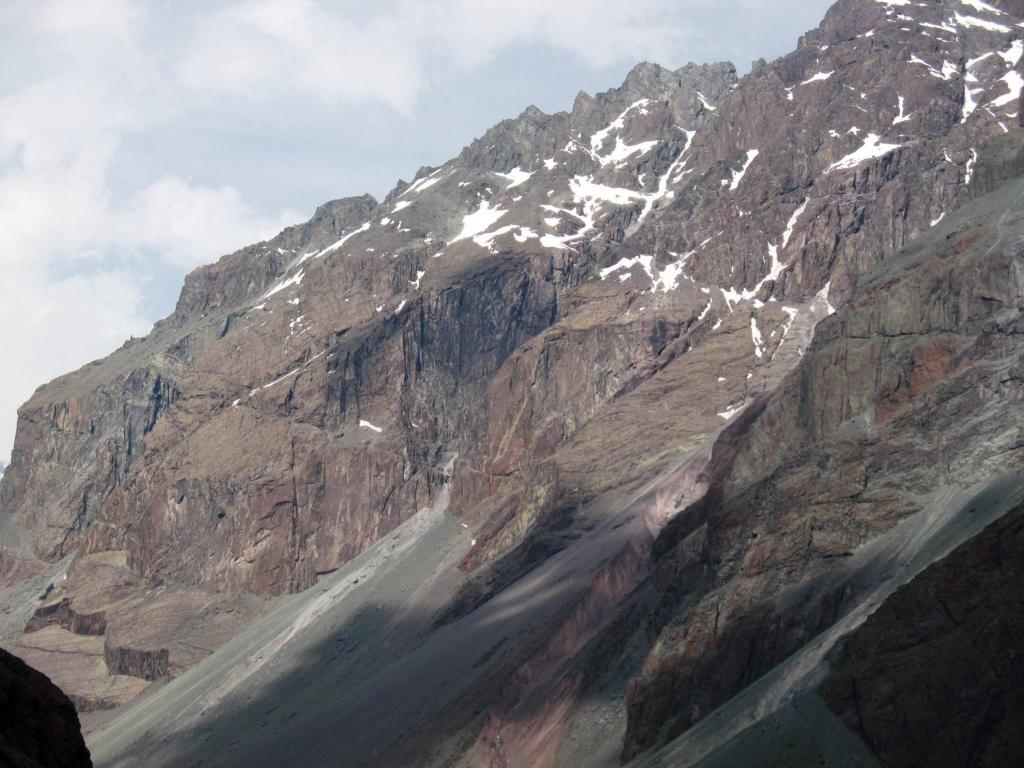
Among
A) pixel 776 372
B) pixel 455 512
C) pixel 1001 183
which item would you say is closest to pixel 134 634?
pixel 455 512

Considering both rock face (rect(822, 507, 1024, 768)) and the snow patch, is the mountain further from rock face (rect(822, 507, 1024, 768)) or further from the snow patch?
the snow patch

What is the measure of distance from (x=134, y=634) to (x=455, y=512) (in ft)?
167

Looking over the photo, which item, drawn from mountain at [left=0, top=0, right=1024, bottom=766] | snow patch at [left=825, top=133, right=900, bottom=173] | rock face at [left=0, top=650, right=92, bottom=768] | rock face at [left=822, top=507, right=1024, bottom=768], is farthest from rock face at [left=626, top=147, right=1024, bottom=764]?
snow patch at [left=825, top=133, right=900, bottom=173]

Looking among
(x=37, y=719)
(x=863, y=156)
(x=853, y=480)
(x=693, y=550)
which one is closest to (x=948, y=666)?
(x=853, y=480)

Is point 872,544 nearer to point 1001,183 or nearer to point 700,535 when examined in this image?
point 700,535

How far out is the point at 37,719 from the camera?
27438mm

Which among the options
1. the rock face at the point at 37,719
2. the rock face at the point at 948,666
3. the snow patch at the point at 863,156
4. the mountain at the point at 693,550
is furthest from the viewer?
the snow patch at the point at 863,156

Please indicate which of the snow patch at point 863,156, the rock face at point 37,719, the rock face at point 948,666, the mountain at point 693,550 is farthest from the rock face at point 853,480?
the snow patch at point 863,156

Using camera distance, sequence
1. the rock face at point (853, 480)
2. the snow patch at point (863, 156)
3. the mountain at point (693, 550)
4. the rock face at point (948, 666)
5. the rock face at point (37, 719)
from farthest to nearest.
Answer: the snow patch at point (863, 156) → the rock face at point (853, 480) → the mountain at point (693, 550) → the rock face at point (948, 666) → the rock face at point (37, 719)

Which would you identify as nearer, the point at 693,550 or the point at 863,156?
the point at 693,550

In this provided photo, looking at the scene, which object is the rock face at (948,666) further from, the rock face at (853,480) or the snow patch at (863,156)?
the snow patch at (863,156)

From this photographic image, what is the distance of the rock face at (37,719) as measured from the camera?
2672 cm

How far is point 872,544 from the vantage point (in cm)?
6462

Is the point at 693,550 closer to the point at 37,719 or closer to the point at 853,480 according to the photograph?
the point at 853,480
